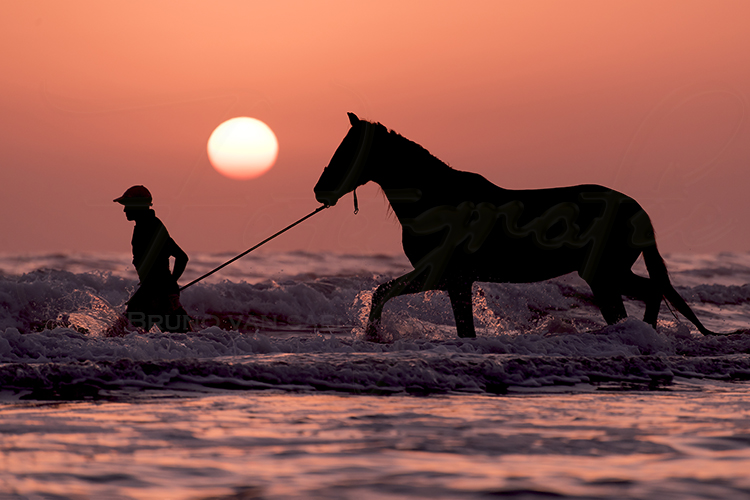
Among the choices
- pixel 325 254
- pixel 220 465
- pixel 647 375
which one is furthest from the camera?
pixel 325 254

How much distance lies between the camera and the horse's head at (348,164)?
843cm

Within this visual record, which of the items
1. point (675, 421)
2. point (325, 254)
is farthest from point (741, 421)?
point (325, 254)

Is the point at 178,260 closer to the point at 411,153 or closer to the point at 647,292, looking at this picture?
the point at 411,153

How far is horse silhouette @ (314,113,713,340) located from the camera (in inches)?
330

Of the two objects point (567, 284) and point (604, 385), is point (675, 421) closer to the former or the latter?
point (604, 385)

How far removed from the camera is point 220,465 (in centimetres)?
→ 335

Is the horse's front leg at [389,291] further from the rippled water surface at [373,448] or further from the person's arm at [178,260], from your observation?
the rippled water surface at [373,448]


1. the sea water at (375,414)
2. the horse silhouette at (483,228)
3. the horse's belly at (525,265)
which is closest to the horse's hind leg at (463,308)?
the horse silhouette at (483,228)

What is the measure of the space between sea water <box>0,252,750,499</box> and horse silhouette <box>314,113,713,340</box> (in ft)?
2.10

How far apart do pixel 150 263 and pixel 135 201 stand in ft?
2.25

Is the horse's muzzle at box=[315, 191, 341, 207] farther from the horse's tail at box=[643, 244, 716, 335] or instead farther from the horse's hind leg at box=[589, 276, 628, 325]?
the horse's tail at box=[643, 244, 716, 335]

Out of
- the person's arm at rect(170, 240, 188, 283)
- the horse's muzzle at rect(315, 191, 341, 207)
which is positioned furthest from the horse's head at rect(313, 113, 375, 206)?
the person's arm at rect(170, 240, 188, 283)

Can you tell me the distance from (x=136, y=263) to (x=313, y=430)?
4607 mm

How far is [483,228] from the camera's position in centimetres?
869
